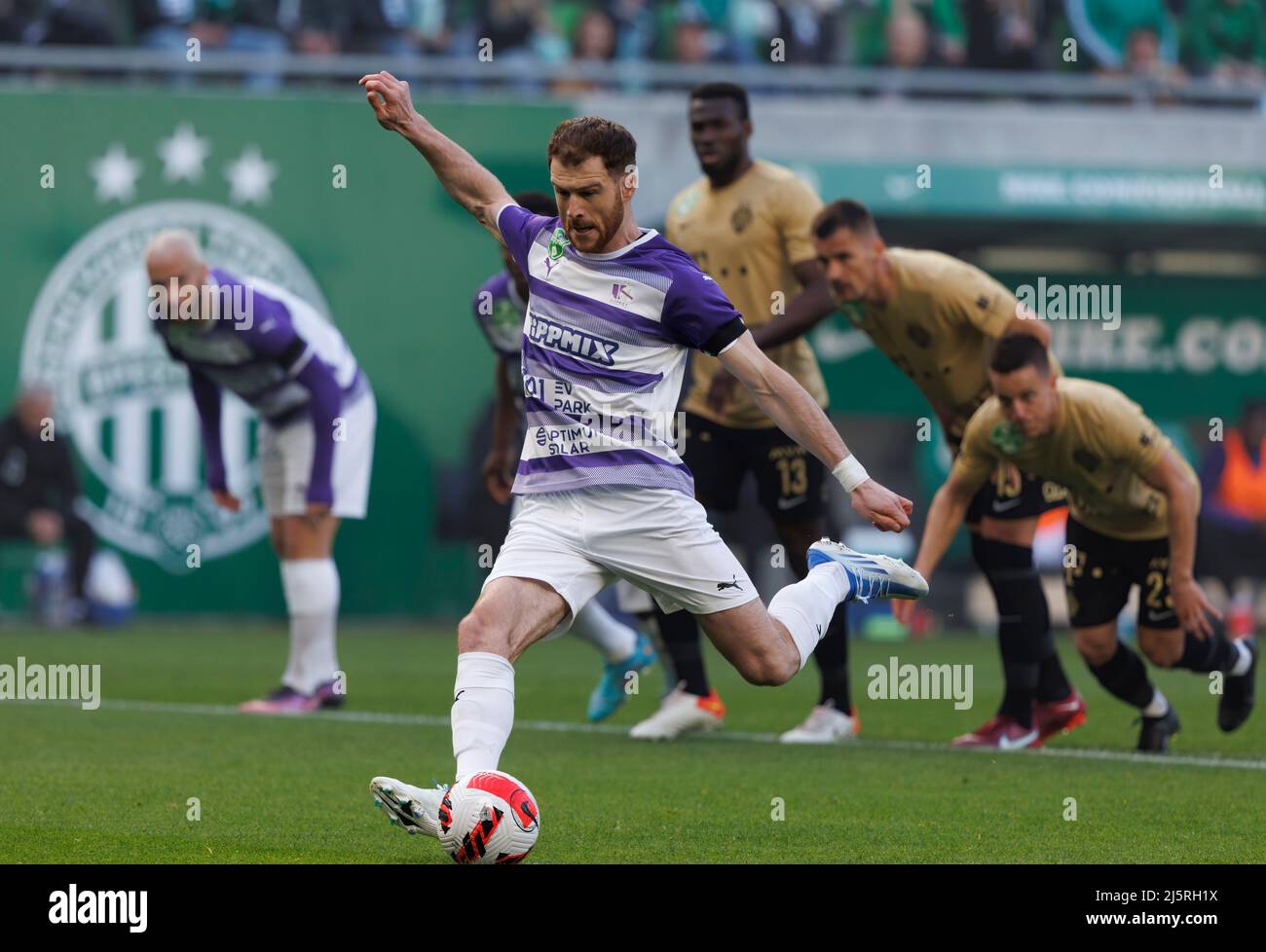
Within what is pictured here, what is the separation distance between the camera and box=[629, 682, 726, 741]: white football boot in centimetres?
917

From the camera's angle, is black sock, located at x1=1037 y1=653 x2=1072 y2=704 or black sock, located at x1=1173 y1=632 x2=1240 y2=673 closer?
Result: black sock, located at x1=1173 y1=632 x2=1240 y2=673

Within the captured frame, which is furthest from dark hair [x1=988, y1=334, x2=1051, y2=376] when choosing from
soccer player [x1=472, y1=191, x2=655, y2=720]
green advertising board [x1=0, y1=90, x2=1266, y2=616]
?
green advertising board [x1=0, y1=90, x2=1266, y2=616]

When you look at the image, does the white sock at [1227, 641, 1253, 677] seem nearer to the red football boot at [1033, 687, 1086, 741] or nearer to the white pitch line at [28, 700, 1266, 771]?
the white pitch line at [28, 700, 1266, 771]

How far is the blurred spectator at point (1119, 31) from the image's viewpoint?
19.7 metres

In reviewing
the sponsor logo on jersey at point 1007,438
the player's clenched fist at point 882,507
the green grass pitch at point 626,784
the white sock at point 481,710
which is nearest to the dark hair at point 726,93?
the sponsor logo on jersey at point 1007,438

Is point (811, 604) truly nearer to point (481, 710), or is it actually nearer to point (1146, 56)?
point (481, 710)

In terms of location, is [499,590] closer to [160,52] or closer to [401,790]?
[401,790]

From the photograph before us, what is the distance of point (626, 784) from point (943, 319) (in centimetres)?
266

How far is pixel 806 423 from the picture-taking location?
5883 mm

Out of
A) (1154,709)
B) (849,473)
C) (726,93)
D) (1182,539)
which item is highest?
(726,93)

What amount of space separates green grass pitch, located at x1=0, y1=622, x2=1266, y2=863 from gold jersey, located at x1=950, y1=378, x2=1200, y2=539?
1070mm

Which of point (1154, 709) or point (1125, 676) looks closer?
point (1125, 676)

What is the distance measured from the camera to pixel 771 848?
5.95m

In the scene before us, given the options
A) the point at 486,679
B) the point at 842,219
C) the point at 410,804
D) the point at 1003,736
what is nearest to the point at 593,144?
the point at 486,679
